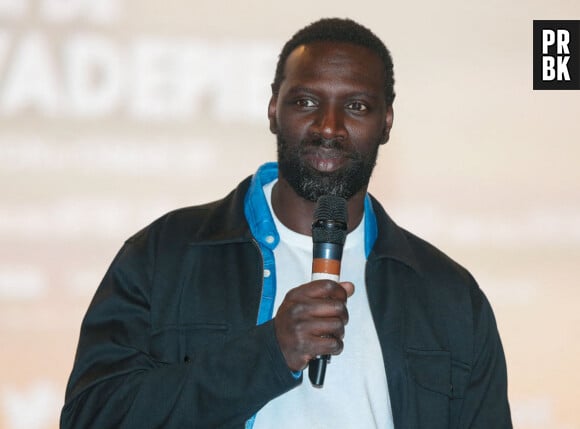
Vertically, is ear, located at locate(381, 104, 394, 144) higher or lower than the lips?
higher

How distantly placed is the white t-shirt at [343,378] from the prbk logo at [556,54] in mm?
1657

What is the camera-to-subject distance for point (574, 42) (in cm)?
381

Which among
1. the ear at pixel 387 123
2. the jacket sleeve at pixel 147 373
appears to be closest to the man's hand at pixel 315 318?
the jacket sleeve at pixel 147 373

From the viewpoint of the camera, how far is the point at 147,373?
2084mm

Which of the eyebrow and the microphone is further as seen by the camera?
the eyebrow

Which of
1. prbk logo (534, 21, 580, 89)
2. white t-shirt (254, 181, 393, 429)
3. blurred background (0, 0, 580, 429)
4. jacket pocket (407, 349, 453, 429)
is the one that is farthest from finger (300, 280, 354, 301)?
prbk logo (534, 21, 580, 89)

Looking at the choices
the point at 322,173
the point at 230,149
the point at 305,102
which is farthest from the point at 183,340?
the point at 230,149

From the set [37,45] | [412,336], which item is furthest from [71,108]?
[412,336]

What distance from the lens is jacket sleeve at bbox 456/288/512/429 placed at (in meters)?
2.31

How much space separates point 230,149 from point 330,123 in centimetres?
138

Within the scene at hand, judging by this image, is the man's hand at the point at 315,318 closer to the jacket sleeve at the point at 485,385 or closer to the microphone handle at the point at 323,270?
the microphone handle at the point at 323,270

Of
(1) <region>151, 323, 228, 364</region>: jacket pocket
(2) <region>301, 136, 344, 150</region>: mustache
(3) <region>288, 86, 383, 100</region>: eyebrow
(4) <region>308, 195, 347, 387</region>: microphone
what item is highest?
(3) <region>288, 86, 383, 100</region>: eyebrow

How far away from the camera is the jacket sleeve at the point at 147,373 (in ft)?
6.41

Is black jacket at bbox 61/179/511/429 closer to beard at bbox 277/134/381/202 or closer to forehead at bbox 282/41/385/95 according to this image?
beard at bbox 277/134/381/202
